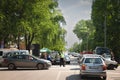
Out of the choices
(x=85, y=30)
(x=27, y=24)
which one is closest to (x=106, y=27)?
(x=27, y=24)

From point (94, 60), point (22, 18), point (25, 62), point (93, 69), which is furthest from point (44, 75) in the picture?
point (22, 18)

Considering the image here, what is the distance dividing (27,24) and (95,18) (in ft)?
78.6

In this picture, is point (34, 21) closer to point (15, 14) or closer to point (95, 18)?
point (15, 14)

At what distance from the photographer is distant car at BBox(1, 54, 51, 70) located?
3731 centimetres

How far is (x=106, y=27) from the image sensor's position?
69750mm

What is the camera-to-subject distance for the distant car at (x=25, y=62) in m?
37.3

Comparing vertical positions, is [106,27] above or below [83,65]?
above

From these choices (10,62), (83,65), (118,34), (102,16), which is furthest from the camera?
(102,16)

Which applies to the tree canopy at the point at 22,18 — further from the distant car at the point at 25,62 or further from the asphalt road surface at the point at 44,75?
the asphalt road surface at the point at 44,75

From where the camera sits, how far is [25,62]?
122 feet

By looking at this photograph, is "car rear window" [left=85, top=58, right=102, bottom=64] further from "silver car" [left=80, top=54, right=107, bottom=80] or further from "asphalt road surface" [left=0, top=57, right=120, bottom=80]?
"asphalt road surface" [left=0, top=57, right=120, bottom=80]

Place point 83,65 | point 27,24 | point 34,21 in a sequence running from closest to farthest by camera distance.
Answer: point 83,65, point 27,24, point 34,21

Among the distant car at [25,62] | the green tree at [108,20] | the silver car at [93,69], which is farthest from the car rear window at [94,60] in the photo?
the green tree at [108,20]

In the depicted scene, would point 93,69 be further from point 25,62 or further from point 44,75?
point 25,62
